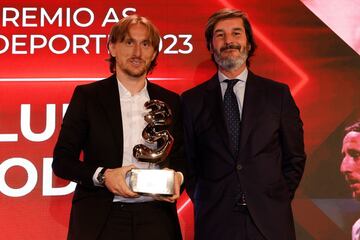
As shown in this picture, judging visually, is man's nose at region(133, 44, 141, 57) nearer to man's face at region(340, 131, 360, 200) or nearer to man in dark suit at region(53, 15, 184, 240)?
man in dark suit at region(53, 15, 184, 240)

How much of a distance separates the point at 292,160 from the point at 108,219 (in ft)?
2.65

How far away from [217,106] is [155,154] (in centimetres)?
48

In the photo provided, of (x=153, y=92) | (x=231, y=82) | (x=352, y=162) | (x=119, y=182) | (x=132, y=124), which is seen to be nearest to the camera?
(x=119, y=182)

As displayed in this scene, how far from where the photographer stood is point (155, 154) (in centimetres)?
170

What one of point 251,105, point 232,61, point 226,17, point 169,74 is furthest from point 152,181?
point 169,74

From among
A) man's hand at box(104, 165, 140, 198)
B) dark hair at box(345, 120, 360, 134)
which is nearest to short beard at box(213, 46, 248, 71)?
man's hand at box(104, 165, 140, 198)

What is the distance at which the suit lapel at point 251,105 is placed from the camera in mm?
1988

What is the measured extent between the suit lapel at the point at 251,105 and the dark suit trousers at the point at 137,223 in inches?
16.8

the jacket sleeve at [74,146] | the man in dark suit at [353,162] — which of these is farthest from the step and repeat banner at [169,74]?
the jacket sleeve at [74,146]

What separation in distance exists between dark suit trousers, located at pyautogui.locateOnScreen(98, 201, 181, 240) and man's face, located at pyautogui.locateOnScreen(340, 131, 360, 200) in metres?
1.29

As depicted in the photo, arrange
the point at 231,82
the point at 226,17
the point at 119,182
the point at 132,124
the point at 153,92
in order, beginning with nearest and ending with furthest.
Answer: the point at 119,182
the point at 132,124
the point at 153,92
the point at 231,82
the point at 226,17

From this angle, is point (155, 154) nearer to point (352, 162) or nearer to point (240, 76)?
point (240, 76)

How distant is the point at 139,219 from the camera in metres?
1.77

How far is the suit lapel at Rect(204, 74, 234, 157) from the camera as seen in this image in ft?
6.55
